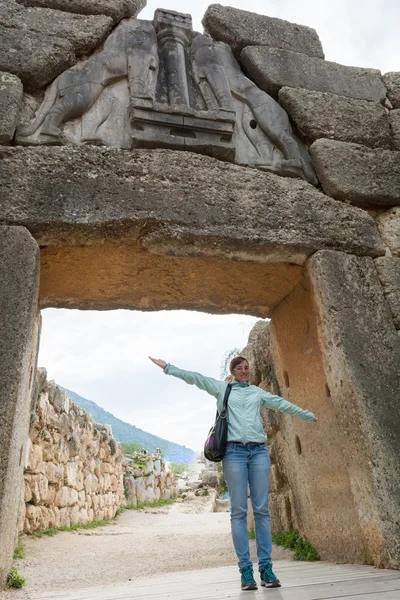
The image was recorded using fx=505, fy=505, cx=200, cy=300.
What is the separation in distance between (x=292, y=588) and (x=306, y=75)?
359cm

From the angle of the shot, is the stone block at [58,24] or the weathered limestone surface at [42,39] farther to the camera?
the stone block at [58,24]

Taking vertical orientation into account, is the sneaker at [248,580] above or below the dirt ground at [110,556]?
below

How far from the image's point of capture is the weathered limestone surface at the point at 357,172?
3.50 metres

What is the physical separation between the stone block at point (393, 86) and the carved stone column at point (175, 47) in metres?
1.69

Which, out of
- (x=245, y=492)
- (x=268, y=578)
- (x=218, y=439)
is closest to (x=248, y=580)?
(x=268, y=578)

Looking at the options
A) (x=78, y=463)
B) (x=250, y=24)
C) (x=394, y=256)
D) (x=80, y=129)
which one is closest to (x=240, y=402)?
(x=394, y=256)

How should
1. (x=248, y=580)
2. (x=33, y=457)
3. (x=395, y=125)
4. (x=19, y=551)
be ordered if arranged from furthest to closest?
(x=33, y=457), (x=19, y=551), (x=395, y=125), (x=248, y=580)

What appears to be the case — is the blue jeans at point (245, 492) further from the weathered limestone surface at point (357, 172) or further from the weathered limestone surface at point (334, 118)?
the weathered limestone surface at point (334, 118)

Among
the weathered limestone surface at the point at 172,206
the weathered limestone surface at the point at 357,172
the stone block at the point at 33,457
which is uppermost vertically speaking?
the weathered limestone surface at the point at 357,172

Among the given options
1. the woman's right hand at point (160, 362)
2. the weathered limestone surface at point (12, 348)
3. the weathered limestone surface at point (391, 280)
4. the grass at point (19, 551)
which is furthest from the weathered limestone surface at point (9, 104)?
the grass at point (19, 551)

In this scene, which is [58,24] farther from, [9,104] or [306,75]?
[306,75]

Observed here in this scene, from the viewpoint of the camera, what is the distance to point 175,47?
3.87 metres

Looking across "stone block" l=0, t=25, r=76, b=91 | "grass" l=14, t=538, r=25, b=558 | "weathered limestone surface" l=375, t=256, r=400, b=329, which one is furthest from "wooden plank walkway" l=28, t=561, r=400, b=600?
"stone block" l=0, t=25, r=76, b=91

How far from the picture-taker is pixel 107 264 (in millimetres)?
3223
